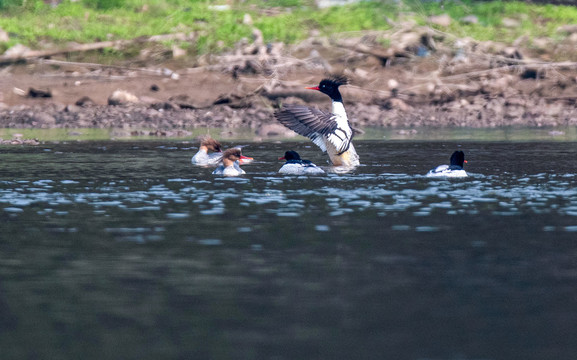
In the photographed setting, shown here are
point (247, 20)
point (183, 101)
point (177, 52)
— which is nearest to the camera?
point (183, 101)

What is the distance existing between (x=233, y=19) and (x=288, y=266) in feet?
94.7

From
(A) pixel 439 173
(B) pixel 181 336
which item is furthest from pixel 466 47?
(B) pixel 181 336

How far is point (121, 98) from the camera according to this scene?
111 ft

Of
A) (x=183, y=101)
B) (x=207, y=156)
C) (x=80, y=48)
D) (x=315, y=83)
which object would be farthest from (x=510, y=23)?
(x=207, y=156)

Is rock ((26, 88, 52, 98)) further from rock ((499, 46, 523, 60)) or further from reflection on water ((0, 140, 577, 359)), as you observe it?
reflection on water ((0, 140, 577, 359))

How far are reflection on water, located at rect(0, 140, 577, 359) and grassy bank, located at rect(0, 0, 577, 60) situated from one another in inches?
778

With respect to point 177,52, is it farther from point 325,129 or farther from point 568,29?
point 325,129

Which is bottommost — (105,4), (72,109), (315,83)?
(72,109)

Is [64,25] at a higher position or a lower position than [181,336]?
higher

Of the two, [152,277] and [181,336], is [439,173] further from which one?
[181,336]

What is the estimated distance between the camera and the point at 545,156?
2173 cm

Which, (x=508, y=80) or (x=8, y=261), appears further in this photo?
(x=508, y=80)

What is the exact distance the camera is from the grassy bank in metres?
37.1

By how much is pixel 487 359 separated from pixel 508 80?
1137 inches
